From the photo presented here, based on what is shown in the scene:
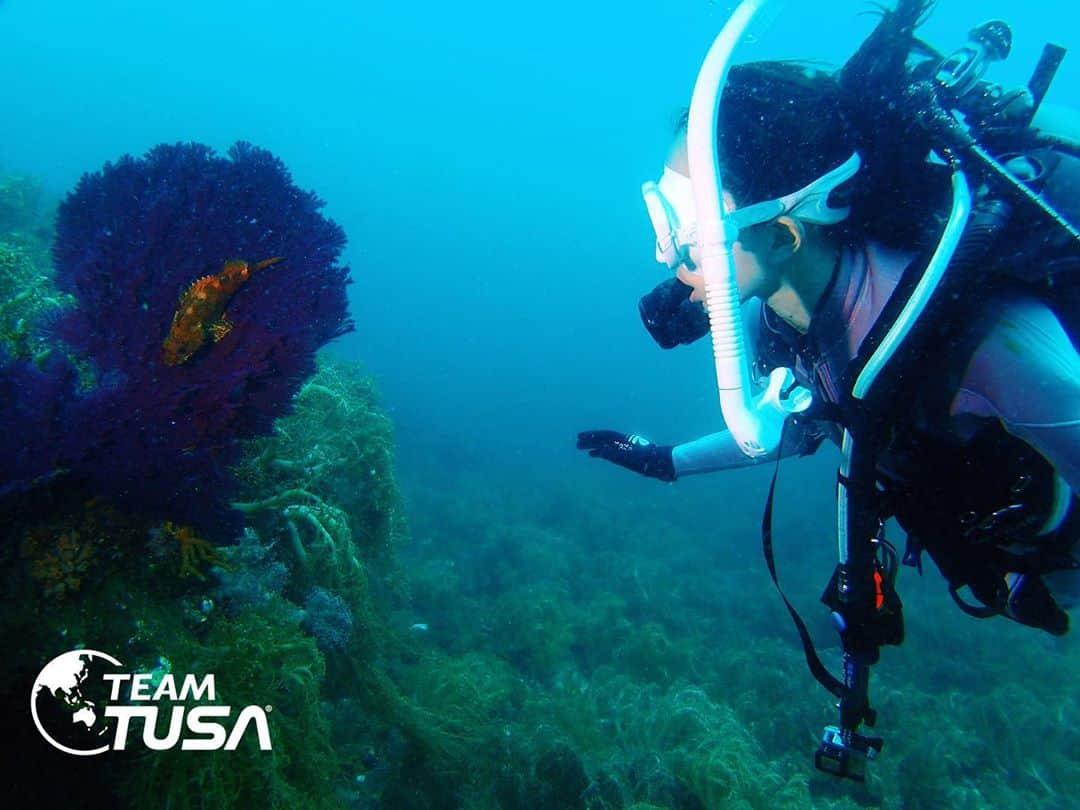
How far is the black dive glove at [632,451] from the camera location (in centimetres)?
350

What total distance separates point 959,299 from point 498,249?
129928 millimetres

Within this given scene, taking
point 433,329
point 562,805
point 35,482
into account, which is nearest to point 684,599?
point 562,805

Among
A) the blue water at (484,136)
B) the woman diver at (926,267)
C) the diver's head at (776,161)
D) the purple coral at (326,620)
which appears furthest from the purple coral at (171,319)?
the blue water at (484,136)

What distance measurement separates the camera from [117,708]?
2.65m

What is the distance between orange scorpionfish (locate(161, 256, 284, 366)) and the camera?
2973 mm

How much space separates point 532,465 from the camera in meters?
29.8

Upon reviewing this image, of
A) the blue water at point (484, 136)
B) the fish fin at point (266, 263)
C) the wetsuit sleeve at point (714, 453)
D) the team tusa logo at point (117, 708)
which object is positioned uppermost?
the blue water at point (484, 136)

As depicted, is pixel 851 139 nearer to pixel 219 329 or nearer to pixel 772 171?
pixel 772 171

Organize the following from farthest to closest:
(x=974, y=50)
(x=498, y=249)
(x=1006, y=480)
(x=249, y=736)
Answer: (x=498, y=249) → (x=249, y=736) → (x=974, y=50) → (x=1006, y=480)

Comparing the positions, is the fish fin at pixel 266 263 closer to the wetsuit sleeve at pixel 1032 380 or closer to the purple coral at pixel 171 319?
the purple coral at pixel 171 319

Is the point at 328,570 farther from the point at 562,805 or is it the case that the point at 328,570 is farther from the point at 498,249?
the point at 498,249

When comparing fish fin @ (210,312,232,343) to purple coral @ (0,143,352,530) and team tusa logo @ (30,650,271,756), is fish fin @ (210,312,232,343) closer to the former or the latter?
purple coral @ (0,143,352,530)

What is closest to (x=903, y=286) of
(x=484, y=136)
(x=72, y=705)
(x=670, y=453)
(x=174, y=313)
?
(x=670, y=453)

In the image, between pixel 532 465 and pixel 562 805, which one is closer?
pixel 562 805
